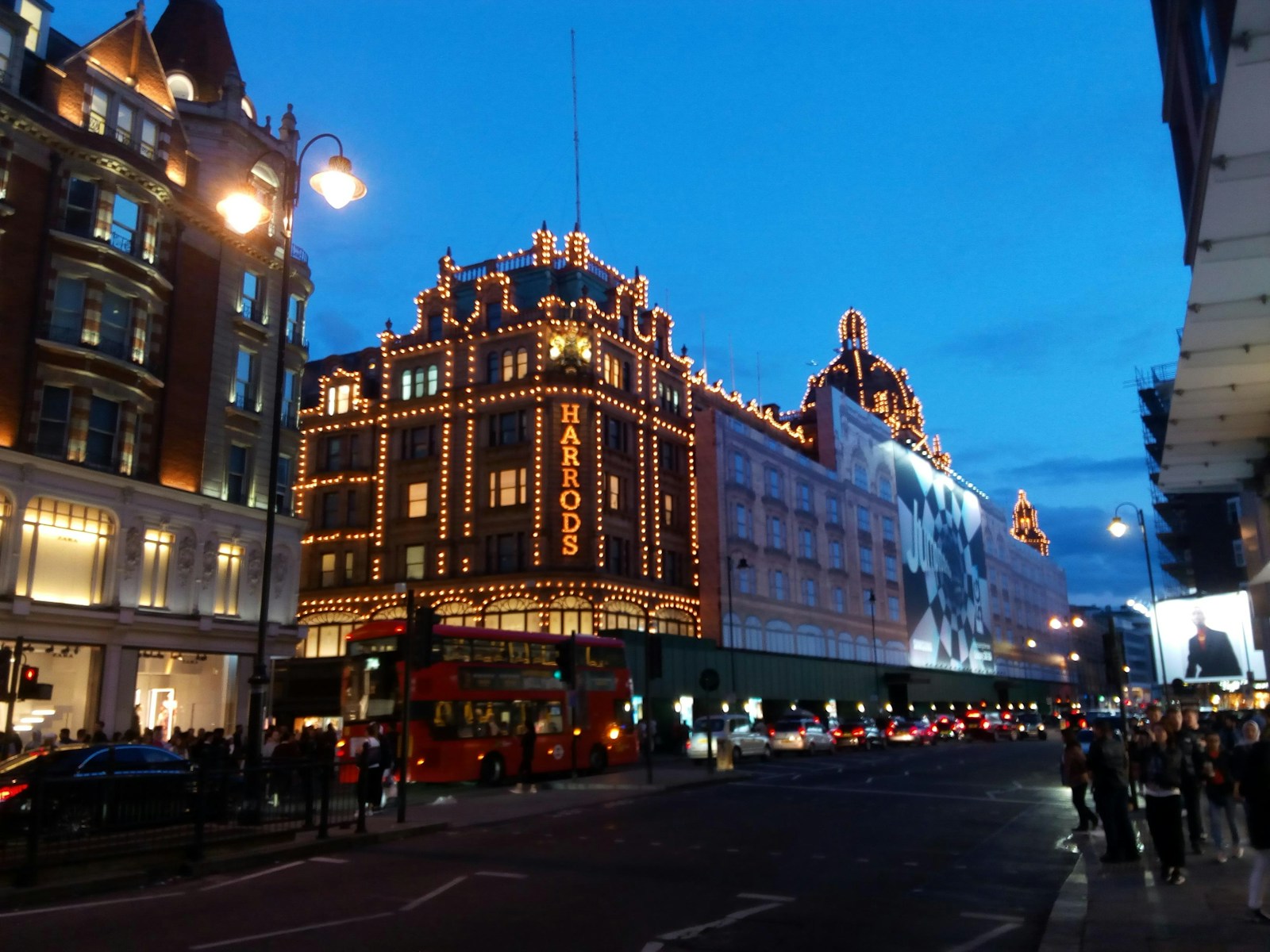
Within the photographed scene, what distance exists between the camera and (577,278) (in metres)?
55.6

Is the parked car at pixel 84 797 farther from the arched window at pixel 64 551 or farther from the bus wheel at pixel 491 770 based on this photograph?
the arched window at pixel 64 551

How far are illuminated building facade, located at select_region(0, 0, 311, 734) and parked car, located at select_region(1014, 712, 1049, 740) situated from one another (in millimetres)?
47678

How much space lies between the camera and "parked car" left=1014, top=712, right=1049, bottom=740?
216ft

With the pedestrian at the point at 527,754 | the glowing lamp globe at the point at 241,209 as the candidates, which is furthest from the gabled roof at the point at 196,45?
the glowing lamp globe at the point at 241,209

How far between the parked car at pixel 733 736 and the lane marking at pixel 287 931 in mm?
31285

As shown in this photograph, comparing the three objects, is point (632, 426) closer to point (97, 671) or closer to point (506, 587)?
Result: point (506, 587)

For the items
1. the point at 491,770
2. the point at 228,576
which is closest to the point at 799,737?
the point at 491,770

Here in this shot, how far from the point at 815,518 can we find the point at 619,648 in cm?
3566

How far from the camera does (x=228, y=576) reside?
3756cm

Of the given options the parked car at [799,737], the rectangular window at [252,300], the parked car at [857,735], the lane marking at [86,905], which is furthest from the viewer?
the parked car at [857,735]

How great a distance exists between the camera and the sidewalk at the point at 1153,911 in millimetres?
8992

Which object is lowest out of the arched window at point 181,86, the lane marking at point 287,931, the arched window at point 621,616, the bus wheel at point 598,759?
the lane marking at point 287,931

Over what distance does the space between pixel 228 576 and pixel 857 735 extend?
31281 millimetres

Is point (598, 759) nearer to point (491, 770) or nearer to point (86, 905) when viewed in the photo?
point (491, 770)
